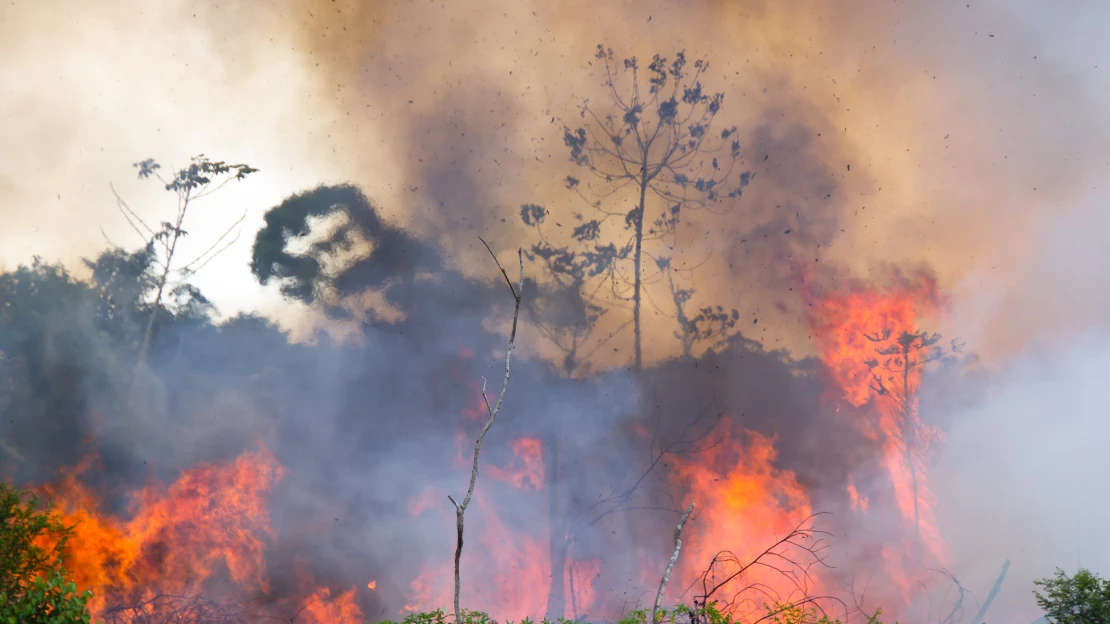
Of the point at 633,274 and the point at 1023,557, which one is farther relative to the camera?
the point at 633,274

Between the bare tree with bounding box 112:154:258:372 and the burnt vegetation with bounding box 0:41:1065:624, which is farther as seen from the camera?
the bare tree with bounding box 112:154:258:372

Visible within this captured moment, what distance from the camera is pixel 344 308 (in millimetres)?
14086

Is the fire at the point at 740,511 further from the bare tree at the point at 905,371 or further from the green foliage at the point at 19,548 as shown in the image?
the green foliage at the point at 19,548

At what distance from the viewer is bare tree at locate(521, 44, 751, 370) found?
1465cm

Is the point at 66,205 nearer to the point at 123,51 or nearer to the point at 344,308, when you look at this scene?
the point at 123,51

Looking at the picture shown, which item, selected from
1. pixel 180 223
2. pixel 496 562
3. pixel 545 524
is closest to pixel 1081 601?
pixel 545 524

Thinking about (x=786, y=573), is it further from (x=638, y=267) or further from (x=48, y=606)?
(x=48, y=606)

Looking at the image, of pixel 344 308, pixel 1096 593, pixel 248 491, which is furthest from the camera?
pixel 344 308

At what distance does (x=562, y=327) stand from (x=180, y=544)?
7.29 m

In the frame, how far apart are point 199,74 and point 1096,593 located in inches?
623

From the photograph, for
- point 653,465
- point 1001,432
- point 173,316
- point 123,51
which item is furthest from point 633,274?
point 123,51

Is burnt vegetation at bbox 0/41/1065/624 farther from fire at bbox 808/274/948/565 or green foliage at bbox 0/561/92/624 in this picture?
green foliage at bbox 0/561/92/624

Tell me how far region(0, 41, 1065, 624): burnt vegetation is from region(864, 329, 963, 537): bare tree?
4 cm

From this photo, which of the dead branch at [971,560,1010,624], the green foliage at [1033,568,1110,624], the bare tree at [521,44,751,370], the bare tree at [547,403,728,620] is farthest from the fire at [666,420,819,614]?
the green foliage at [1033,568,1110,624]
